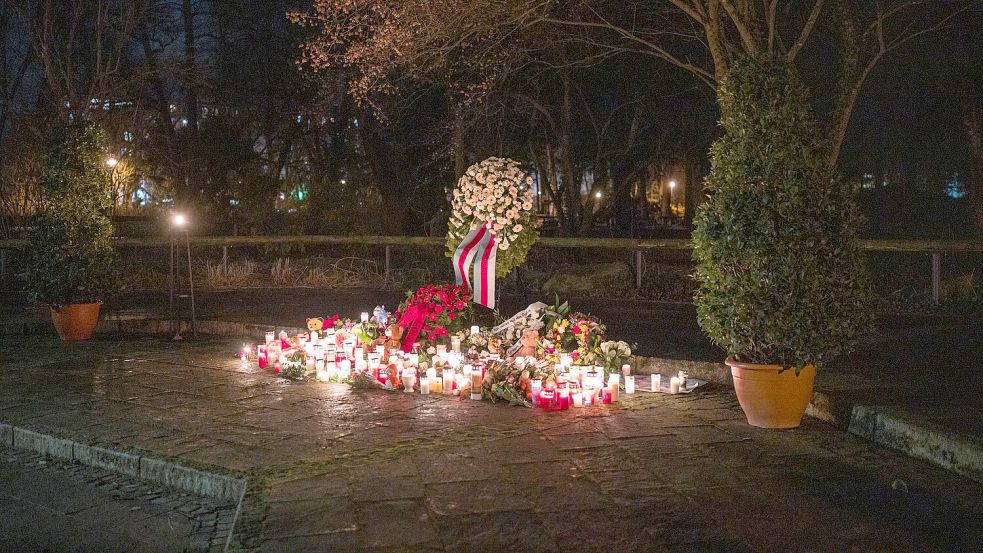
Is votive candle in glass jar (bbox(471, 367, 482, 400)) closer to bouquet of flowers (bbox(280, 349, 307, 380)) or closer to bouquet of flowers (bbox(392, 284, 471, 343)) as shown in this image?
bouquet of flowers (bbox(392, 284, 471, 343))

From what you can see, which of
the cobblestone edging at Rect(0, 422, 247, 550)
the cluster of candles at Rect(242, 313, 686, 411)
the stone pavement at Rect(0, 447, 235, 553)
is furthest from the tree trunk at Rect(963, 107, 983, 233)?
the stone pavement at Rect(0, 447, 235, 553)

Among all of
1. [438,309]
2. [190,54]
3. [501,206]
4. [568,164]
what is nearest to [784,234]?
[438,309]

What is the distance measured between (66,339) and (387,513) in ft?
29.0

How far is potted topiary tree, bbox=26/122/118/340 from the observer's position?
11.9m

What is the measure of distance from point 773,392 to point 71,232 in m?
9.29

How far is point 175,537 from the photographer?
5.28 metres

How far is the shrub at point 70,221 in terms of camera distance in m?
11.9

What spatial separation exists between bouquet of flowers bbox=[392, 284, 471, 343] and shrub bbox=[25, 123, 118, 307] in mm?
4882

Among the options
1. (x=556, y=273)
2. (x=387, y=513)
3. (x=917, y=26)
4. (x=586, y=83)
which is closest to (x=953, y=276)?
(x=917, y=26)

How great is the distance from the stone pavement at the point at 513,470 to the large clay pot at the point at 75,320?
3253 mm

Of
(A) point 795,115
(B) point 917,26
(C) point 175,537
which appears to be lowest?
(C) point 175,537

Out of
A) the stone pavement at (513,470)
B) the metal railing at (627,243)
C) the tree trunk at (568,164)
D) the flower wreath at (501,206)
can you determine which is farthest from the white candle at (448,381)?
the tree trunk at (568,164)

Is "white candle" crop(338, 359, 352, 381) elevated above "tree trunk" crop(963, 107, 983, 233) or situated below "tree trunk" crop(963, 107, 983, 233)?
below

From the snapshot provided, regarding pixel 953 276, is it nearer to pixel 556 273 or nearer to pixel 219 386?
pixel 556 273
